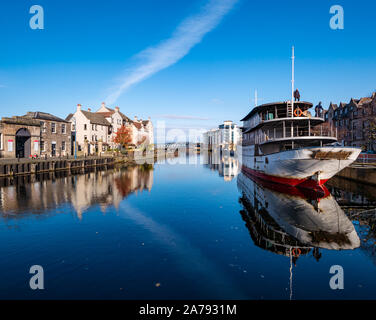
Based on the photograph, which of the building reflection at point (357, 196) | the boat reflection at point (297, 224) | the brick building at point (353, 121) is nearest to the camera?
the boat reflection at point (297, 224)

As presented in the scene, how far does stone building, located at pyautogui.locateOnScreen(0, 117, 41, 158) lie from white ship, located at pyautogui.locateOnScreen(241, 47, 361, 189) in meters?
39.4

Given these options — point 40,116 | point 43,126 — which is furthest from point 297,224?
point 40,116

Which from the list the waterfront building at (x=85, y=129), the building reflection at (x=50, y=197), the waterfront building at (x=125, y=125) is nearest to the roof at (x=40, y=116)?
the waterfront building at (x=85, y=129)

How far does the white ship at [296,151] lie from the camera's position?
19609 millimetres

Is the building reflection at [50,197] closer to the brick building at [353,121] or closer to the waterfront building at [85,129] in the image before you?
the waterfront building at [85,129]

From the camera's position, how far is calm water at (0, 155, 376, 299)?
6.88 metres

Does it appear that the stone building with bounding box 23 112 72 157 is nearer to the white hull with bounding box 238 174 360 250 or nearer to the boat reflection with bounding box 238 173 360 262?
the white hull with bounding box 238 174 360 250

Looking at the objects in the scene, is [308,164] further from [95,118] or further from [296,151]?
[95,118]

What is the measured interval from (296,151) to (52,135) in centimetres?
4826

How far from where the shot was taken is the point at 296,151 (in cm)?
2009

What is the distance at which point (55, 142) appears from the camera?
4972cm

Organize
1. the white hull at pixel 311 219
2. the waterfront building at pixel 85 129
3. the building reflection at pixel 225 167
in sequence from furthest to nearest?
the waterfront building at pixel 85 129 → the building reflection at pixel 225 167 → the white hull at pixel 311 219

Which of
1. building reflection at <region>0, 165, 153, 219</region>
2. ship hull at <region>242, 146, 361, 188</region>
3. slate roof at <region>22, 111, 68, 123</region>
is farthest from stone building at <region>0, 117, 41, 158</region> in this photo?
ship hull at <region>242, 146, 361, 188</region>
